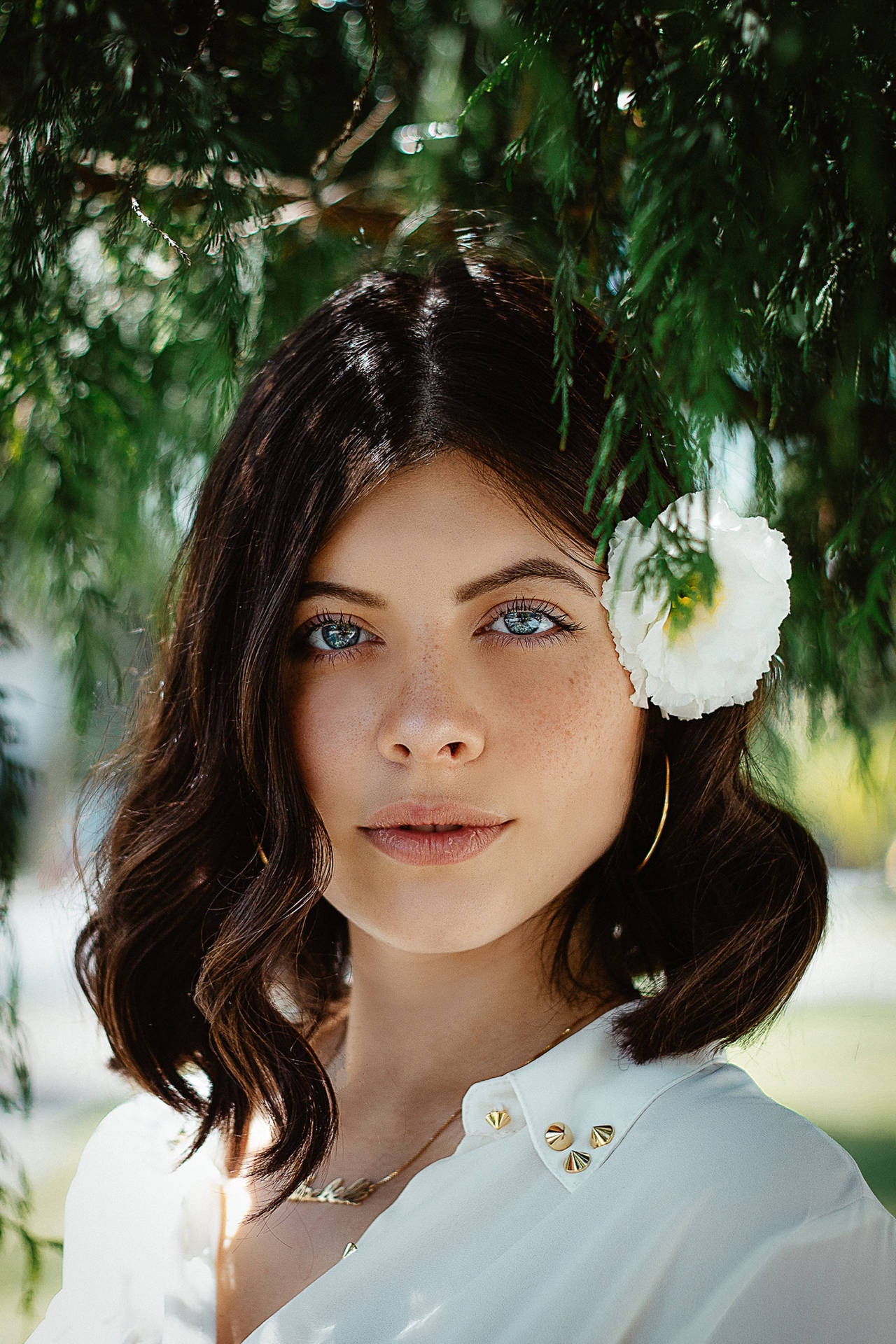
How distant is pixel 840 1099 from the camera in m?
6.75

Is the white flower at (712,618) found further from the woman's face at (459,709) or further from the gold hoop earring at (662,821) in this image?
the gold hoop earring at (662,821)

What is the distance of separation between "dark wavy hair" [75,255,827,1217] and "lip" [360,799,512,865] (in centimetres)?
13

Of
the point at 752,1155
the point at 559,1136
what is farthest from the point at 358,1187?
the point at 752,1155

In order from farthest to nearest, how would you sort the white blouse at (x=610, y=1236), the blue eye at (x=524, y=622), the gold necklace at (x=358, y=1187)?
the gold necklace at (x=358, y=1187) < the blue eye at (x=524, y=622) < the white blouse at (x=610, y=1236)

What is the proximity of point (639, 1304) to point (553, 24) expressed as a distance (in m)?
1.30

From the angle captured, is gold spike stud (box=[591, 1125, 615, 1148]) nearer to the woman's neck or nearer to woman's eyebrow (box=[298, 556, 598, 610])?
the woman's neck

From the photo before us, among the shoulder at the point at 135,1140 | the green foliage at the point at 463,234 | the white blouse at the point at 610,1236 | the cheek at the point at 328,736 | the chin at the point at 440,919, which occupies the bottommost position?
the shoulder at the point at 135,1140

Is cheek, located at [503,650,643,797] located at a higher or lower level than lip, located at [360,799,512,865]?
higher

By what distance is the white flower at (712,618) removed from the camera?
128 centimetres

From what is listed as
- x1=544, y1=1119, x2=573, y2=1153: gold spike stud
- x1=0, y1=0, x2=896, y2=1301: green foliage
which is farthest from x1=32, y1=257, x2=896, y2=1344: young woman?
x1=0, y1=0, x2=896, y2=1301: green foliage

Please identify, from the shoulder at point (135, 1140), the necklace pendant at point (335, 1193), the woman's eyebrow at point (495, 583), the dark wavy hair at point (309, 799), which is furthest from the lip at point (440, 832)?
the shoulder at point (135, 1140)

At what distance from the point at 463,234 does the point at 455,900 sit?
38.1 inches

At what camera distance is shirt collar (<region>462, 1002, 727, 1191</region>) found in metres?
1.35

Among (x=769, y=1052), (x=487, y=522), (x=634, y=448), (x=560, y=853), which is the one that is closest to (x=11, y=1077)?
(x=560, y=853)
